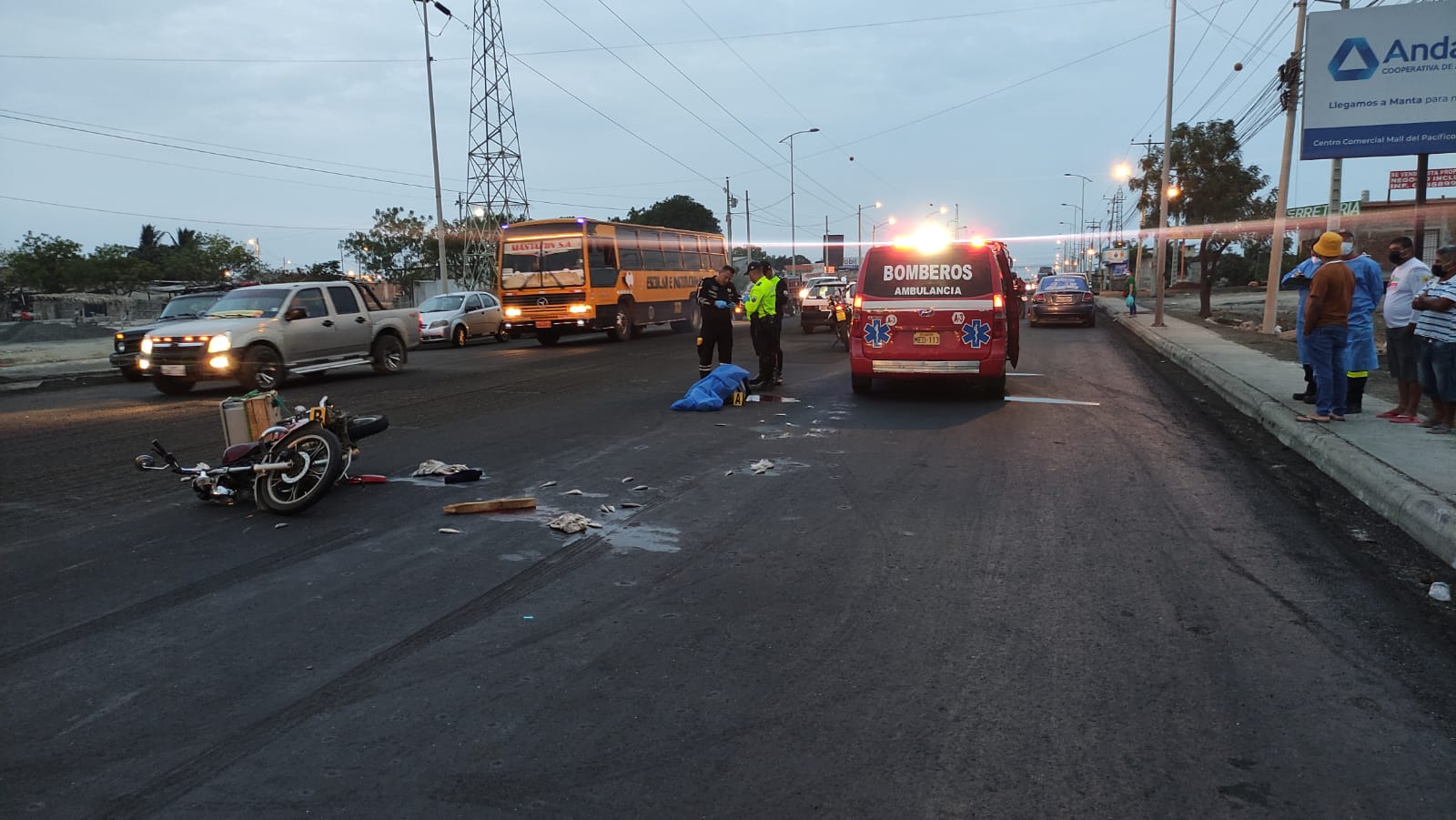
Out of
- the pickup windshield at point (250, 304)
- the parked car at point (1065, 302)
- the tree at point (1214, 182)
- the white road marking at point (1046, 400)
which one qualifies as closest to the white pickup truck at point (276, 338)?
the pickup windshield at point (250, 304)

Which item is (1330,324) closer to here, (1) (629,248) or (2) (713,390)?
(2) (713,390)

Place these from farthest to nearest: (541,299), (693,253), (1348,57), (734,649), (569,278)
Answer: (693,253), (541,299), (569,278), (1348,57), (734,649)

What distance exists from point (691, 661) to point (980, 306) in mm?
8736

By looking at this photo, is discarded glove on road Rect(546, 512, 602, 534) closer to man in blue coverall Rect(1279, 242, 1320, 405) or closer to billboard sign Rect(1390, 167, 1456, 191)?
man in blue coverall Rect(1279, 242, 1320, 405)

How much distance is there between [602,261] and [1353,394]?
1885 cm

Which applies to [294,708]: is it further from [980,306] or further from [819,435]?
[980,306]

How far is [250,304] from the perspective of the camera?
1479 cm

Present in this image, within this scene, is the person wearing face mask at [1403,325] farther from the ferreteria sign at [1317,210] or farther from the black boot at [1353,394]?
the ferreteria sign at [1317,210]

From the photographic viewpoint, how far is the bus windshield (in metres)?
24.6

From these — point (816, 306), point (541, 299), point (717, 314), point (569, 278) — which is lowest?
point (816, 306)

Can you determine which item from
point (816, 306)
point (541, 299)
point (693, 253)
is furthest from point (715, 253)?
point (541, 299)

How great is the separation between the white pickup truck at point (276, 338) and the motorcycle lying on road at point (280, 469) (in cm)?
703

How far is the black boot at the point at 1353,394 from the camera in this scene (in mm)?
9398

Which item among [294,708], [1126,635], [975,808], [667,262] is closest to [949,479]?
[1126,635]
